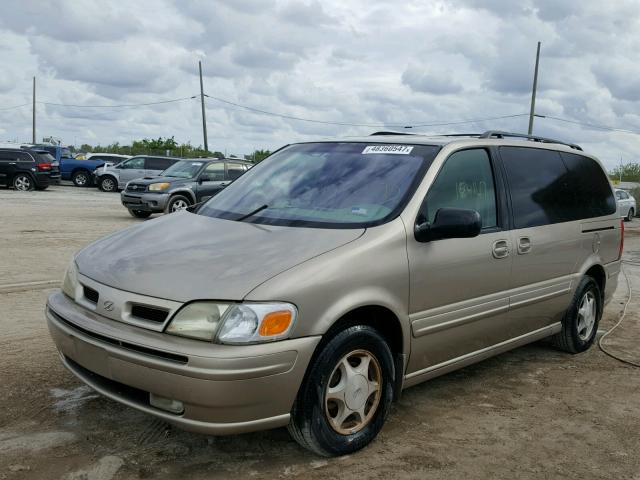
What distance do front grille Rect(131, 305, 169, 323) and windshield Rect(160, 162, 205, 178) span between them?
13694 millimetres

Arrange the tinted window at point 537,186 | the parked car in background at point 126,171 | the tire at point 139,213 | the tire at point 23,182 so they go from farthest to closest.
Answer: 1. the parked car in background at point 126,171
2. the tire at point 23,182
3. the tire at point 139,213
4. the tinted window at point 537,186

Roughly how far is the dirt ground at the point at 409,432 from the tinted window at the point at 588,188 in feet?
4.01

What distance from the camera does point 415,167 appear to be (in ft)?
13.4

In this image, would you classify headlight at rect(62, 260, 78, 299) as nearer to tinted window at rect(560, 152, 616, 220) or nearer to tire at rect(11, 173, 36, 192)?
tinted window at rect(560, 152, 616, 220)

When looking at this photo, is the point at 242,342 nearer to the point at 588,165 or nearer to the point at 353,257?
the point at 353,257

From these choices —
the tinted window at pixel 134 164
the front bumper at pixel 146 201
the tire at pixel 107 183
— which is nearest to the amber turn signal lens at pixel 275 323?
the front bumper at pixel 146 201

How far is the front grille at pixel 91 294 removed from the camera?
11.1 feet

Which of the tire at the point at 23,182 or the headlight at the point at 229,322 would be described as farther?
the tire at the point at 23,182

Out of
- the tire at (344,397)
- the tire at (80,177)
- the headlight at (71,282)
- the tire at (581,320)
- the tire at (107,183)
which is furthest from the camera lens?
the tire at (80,177)

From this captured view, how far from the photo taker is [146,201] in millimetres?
16016

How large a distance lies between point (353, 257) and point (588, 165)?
3.31 meters

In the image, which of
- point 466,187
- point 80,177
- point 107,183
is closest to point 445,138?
point 466,187

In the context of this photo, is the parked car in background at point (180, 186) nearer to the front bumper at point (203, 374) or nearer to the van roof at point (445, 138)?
the van roof at point (445, 138)

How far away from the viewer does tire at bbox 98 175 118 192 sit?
28.8m
